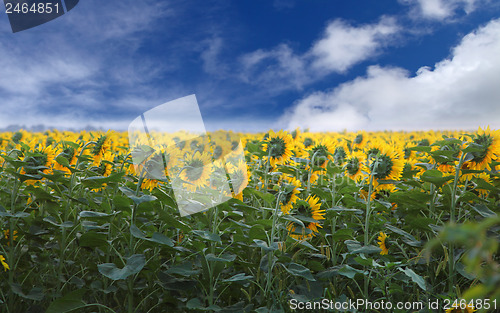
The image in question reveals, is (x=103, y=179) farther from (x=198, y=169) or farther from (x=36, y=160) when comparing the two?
(x=36, y=160)

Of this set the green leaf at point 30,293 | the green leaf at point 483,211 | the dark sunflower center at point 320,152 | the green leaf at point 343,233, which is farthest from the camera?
the dark sunflower center at point 320,152

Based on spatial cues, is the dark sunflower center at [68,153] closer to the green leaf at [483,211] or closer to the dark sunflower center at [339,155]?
the dark sunflower center at [339,155]

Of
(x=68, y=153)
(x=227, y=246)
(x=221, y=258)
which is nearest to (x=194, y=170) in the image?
(x=227, y=246)

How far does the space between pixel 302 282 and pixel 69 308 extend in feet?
4.96

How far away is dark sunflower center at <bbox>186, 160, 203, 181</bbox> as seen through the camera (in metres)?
2.74

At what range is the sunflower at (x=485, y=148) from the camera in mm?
2734

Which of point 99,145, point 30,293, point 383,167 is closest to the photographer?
point 30,293

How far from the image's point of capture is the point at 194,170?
9.10 feet

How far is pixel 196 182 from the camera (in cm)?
285

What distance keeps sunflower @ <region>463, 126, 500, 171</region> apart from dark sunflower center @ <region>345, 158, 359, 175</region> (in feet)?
2.94

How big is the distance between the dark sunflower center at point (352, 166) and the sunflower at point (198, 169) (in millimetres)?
1338

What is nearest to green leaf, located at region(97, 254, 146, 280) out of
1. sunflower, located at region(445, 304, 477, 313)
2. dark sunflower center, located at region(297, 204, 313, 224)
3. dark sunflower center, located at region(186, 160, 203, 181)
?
dark sunflower center, located at region(186, 160, 203, 181)

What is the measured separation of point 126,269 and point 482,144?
101 inches

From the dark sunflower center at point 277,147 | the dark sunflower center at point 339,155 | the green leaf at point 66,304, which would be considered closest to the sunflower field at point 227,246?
the green leaf at point 66,304
